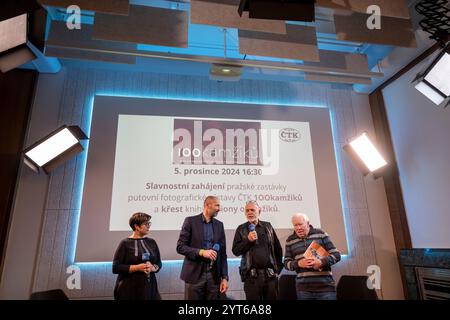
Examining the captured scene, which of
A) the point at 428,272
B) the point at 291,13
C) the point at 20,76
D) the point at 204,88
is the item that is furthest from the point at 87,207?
the point at 428,272

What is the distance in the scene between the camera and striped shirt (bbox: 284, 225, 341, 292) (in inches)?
99.8

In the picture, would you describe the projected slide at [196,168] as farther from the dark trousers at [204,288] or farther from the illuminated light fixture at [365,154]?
the dark trousers at [204,288]

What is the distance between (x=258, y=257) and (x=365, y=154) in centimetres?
206

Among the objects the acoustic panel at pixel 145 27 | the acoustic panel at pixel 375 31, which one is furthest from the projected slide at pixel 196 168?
the acoustic panel at pixel 375 31

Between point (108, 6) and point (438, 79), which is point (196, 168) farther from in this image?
point (438, 79)

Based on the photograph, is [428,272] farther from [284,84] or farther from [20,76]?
[20,76]

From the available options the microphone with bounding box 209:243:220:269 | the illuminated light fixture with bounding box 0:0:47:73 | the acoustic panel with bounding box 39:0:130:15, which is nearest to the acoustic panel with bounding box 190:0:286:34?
the acoustic panel with bounding box 39:0:130:15

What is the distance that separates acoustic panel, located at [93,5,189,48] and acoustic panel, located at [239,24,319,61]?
1.69ft

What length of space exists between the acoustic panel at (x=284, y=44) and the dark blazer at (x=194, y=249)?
1556 millimetres

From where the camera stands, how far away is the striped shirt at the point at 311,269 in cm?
254

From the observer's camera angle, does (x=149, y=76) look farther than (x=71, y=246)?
Yes

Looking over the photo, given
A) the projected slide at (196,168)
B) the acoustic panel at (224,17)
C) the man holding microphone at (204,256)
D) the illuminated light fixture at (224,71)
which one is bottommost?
the man holding microphone at (204,256)
